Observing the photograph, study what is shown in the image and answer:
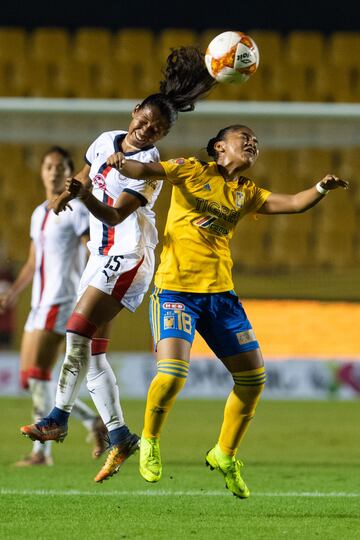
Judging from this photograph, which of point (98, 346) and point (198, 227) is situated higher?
point (198, 227)

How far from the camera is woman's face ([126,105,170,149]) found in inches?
225

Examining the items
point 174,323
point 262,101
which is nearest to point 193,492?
point 174,323

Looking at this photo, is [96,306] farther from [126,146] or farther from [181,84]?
[181,84]

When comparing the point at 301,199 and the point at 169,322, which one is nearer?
the point at 169,322

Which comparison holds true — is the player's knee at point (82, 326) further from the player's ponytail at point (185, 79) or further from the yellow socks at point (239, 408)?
the player's ponytail at point (185, 79)

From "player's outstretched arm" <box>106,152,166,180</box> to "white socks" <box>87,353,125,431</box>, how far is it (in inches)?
46.6

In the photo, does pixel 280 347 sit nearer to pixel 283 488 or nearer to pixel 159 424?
pixel 283 488

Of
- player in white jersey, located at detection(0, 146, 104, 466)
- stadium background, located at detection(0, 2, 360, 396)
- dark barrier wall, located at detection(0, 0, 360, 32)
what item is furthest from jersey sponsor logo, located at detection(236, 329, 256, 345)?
dark barrier wall, located at detection(0, 0, 360, 32)

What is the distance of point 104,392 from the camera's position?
5.97 meters

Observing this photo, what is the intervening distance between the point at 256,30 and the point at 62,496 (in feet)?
37.4

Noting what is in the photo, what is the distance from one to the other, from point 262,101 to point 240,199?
976 cm

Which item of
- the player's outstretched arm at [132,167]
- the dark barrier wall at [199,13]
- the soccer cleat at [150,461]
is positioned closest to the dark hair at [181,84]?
the player's outstretched arm at [132,167]

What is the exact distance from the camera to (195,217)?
18.6 feet

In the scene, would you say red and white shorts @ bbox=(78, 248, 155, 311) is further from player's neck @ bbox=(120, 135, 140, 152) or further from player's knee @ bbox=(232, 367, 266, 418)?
player's knee @ bbox=(232, 367, 266, 418)
